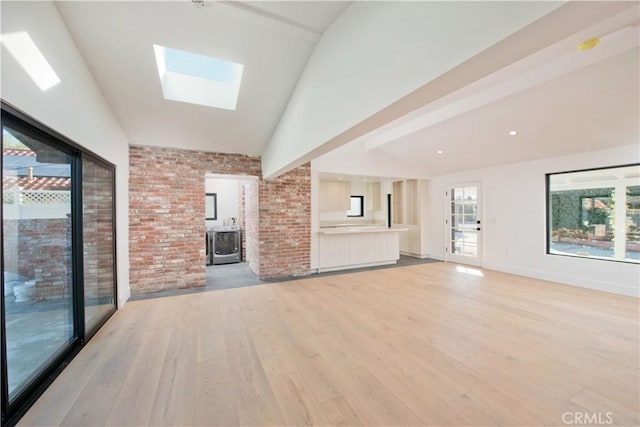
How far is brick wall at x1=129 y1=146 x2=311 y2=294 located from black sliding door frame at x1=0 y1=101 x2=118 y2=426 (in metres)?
1.18

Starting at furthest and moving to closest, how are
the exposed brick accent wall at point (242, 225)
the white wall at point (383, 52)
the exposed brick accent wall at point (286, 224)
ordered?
the exposed brick accent wall at point (242, 225)
the exposed brick accent wall at point (286, 224)
the white wall at point (383, 52)

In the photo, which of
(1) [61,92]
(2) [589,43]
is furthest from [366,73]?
(1) [61,92]

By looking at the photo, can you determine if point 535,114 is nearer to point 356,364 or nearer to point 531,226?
point 531,226

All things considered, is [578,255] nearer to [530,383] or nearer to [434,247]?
[434,247]

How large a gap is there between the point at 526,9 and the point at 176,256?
5.02 metres

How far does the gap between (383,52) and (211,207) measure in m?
6.63

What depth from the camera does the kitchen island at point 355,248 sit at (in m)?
5.75

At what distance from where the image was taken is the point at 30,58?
5.80 feet

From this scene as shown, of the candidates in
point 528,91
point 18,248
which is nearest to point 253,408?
point 18,248

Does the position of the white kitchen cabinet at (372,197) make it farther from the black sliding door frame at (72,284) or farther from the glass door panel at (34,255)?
the glass door panel at (34,255)

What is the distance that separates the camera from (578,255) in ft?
15.3

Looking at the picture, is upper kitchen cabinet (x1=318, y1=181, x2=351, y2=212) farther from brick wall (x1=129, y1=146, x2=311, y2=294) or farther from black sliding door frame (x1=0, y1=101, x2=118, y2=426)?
black sliding door frame (x1=0, y1=101, x2=118, y2=426)

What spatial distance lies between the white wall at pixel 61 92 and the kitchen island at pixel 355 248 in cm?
364

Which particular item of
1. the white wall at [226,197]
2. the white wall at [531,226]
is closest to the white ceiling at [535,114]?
the white wall at [531,226]
